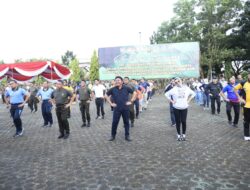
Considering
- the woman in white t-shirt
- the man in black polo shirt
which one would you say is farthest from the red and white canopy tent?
the woman in white t-shirt

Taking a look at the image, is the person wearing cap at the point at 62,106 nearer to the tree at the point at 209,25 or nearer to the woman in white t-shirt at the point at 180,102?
the woman in white t-shirt at the point at 180,102

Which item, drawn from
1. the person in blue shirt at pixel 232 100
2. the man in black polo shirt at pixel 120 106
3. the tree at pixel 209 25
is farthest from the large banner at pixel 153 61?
the man in black polo shirt at pixel 120 106

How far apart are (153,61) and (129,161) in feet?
85.1

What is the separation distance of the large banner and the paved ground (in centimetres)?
2158

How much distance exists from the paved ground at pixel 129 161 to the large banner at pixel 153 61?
21576 mm

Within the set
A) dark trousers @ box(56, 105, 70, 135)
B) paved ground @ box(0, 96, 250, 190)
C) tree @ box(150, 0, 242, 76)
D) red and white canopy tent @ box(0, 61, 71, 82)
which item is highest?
tree @ box(150, 0, 242, 76)

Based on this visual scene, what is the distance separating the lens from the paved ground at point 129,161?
4973 mm

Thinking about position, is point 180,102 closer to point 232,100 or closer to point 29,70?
point 232,100

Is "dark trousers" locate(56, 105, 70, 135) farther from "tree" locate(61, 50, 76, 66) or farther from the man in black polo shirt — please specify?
"tree" locate(61, 50, 76, 66)

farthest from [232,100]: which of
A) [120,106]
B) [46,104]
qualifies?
[46,104]

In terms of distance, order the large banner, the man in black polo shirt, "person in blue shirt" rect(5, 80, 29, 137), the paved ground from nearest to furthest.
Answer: the paved ground < the man in black polo shirt < "person in blue shirt" rect(5, 80, 29, 137) < the large banner

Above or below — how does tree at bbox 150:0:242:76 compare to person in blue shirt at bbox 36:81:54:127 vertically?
above

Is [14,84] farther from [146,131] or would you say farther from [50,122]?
[146,131]

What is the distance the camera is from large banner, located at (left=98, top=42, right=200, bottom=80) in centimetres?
3094
